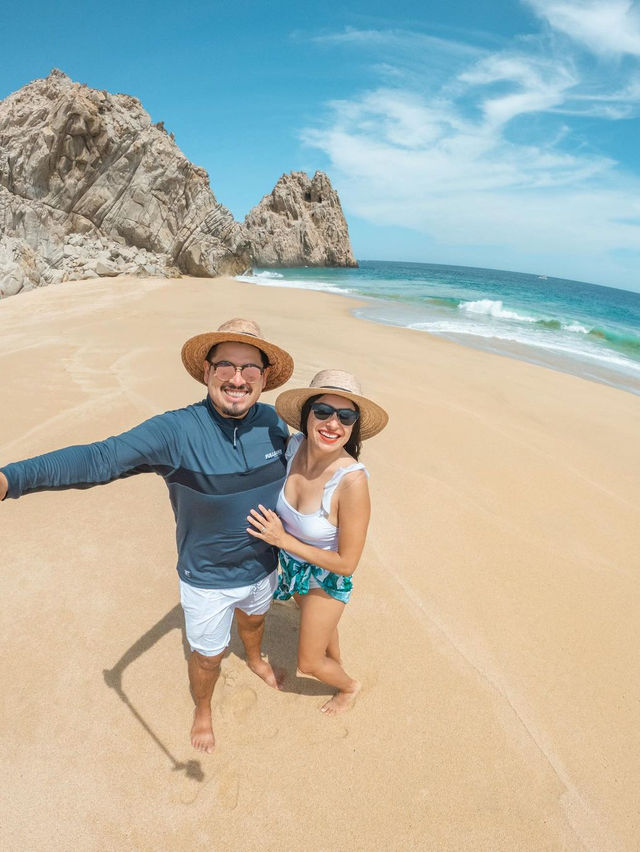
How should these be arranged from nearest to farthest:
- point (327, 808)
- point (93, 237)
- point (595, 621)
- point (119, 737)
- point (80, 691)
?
point (327, 808) → point (119, 737) → point (80, 691) → point (595, 621) → point (93, 237)

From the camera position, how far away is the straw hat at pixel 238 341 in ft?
6.62

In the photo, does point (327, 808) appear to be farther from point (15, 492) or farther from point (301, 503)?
point (15, 492)

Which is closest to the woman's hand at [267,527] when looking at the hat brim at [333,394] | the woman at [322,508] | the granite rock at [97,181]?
the woman at [322,508]

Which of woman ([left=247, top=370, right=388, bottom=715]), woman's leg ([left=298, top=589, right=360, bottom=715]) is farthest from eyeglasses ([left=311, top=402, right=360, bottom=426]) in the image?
woman's leg ([left=298, top=589, right=360, bottom=715])

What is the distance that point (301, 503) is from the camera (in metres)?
2.11

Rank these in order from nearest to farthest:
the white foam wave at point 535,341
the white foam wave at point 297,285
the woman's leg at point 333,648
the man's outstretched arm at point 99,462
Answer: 1. the man's outstretched arm at point 99,462
2. the woman's leg at point 333,648
3. the white foam wave at point 535,341
4. the white foam wave at point 297,285

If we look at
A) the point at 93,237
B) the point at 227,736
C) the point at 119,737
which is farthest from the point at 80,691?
the point at 93,237

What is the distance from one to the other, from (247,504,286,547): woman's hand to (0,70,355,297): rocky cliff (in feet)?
82.4

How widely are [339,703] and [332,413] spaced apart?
5.75 feet

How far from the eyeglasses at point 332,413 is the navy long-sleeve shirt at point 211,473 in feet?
0.89

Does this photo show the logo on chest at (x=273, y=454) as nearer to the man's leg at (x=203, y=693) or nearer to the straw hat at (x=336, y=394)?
the straw hat at (x=336, y=394)

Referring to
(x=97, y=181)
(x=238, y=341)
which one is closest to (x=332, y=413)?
(x=238, y=341)

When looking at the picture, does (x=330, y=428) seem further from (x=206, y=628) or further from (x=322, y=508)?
(x=206, y=628)

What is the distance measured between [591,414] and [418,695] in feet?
21.9
